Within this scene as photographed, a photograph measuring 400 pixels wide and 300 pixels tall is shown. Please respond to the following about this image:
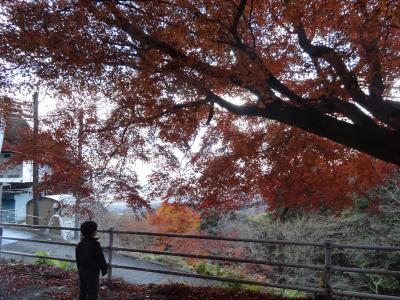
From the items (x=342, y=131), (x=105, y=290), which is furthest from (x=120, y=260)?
Answer: (x=342, y=131)

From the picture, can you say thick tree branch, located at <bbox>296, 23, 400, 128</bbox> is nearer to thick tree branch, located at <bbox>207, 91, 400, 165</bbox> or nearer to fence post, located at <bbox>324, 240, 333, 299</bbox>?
thick tree branch, located at <bbox>207, 91, 400, 165</bbox>

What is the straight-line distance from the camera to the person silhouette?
6.01 metres

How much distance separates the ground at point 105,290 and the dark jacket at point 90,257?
1.87 m

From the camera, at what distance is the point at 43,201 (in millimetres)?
32875

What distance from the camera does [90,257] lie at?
6012 mm

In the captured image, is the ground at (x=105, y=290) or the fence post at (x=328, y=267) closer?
the fence post at (x=328, y=267)

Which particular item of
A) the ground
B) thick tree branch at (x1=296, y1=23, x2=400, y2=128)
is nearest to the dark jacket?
the ground

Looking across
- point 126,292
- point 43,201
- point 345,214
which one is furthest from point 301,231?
point 43,201

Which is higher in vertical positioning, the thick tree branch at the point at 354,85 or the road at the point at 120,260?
the thick tree branch at the point at 354,85

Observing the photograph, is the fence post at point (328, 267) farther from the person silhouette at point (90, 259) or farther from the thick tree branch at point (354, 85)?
the person silhouette at point (90, 259)

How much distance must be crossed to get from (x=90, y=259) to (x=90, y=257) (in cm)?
3

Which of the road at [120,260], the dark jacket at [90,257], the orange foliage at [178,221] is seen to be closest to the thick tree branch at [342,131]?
the dark jacket at [90,257]

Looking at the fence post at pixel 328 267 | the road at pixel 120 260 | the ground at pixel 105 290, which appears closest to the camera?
Result: the fence post at pixel 328 267

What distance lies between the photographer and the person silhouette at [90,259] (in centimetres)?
601
